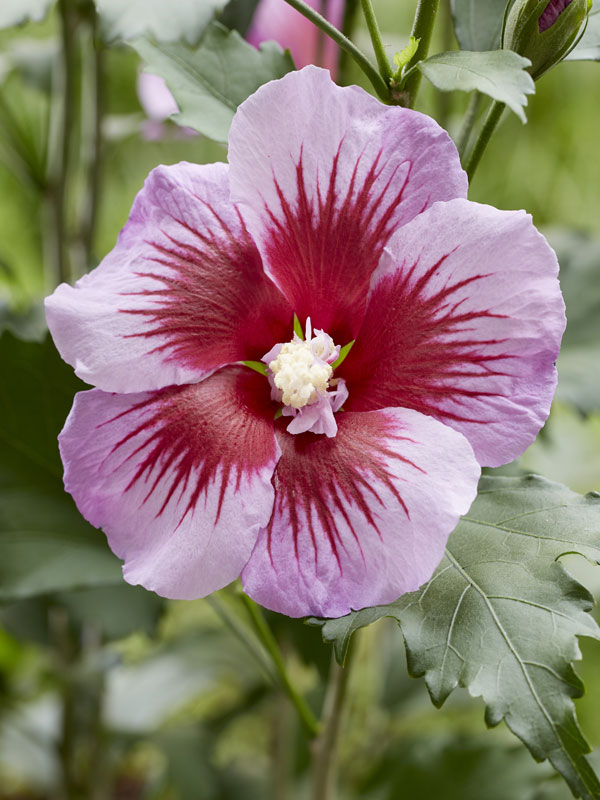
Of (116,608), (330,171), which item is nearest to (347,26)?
(330,171)

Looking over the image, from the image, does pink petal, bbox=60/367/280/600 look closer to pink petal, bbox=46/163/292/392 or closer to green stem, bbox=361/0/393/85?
pink petal, bbox=46/163/292/392

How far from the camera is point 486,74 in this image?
39 cm

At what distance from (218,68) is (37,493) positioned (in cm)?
35

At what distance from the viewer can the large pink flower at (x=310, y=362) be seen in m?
0.41

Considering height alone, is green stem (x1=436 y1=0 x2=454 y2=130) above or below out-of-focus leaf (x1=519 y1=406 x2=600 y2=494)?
above

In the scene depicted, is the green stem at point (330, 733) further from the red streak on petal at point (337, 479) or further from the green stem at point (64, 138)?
the green stem at point (64, 138)

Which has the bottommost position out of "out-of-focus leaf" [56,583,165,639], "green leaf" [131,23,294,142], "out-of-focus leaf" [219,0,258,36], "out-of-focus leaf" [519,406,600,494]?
"out-of-focus leaf" [519,406,600,494]

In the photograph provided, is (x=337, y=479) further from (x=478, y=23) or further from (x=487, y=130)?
(x=478, y=23)

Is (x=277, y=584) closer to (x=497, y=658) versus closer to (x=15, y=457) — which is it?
(x=497, y=658)

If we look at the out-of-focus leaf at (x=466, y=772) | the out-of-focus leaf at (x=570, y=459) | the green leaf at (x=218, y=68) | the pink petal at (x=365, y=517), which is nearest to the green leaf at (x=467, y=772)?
the out-of-focus leaf at (x=466, y=772)

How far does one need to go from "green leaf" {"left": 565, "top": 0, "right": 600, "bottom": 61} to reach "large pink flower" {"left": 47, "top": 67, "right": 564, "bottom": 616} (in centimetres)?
12

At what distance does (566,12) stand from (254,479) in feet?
0.87

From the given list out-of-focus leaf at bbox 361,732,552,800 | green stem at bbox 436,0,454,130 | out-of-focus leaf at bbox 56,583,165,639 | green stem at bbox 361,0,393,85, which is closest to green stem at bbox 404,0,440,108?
green stem at bbox 361,0,393,85

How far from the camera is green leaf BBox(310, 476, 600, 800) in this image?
0.40 m
